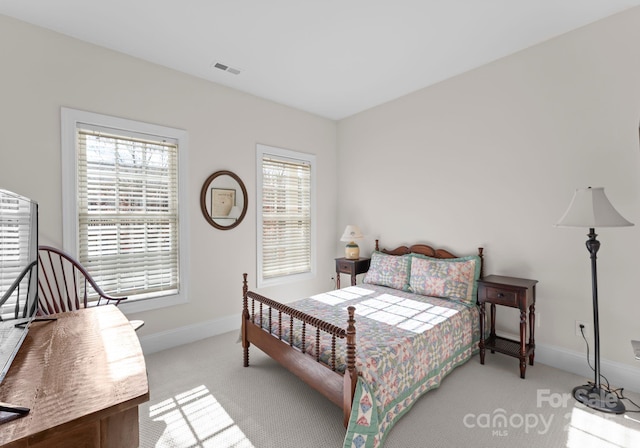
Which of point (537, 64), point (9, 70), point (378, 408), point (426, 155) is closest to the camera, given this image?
point (378, 408)

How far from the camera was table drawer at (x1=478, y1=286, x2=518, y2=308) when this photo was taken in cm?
263

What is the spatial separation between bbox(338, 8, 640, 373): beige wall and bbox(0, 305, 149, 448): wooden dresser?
3280 millimetres

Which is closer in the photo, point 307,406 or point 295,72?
point 307,406

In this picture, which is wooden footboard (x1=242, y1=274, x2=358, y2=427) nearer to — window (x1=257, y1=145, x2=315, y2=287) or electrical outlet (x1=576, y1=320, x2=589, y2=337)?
Result: window (x1=257, y1=145, x2=315, y2=287)

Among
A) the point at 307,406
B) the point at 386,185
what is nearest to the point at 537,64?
the point at 386,185

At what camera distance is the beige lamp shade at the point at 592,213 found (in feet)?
7.07

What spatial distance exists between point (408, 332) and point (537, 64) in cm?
276

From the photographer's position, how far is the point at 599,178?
8.39ft

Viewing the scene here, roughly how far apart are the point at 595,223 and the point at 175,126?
3.85 metres

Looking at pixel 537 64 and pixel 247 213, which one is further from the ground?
pixel 537 64

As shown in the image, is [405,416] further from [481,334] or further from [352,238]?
[352,238]

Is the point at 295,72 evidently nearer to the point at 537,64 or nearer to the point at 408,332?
the point at 537,64

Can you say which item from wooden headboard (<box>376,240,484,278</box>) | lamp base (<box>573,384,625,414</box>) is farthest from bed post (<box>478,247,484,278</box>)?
lamp base (<box>573,384,625,414</box>)

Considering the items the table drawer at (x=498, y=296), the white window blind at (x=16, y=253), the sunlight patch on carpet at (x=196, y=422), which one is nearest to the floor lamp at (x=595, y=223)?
the table drawer at (x=498, y=296)
